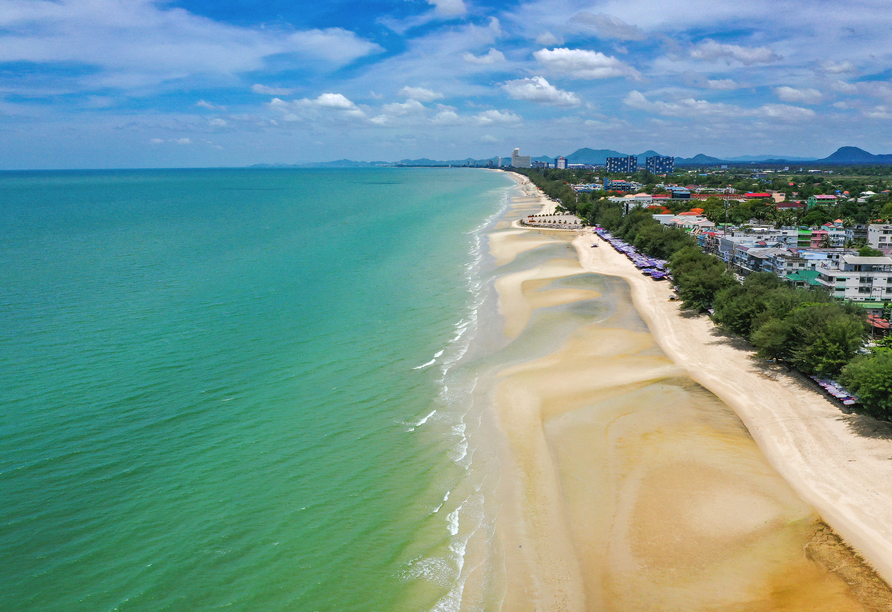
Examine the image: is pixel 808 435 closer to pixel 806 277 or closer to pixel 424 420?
pixel 424 420

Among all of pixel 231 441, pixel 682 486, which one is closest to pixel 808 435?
pixel 682 486

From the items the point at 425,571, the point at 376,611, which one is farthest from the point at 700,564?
the point at 376,611

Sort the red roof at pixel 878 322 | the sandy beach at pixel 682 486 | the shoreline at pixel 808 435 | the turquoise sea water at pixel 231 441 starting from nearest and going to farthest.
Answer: the sandy beach at pixel 682 486 < the turquoise sea water at pixel 231 441 < the shoreline at pixel 808 435 < the red roof at pixel 878 322

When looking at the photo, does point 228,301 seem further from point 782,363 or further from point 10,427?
point 782,363

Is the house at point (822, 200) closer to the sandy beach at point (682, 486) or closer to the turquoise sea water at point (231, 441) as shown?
the turquoise sea water at point (231, 441)

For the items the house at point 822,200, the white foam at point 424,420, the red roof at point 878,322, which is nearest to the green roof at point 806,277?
the red roof at point 878,322

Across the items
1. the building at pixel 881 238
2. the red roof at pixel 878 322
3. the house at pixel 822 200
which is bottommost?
the red roof at pixel 878 322

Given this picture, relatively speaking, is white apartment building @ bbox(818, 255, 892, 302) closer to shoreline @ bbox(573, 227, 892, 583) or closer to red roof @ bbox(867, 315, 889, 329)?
red roof @ bbox(867, 315, 889, 329)
